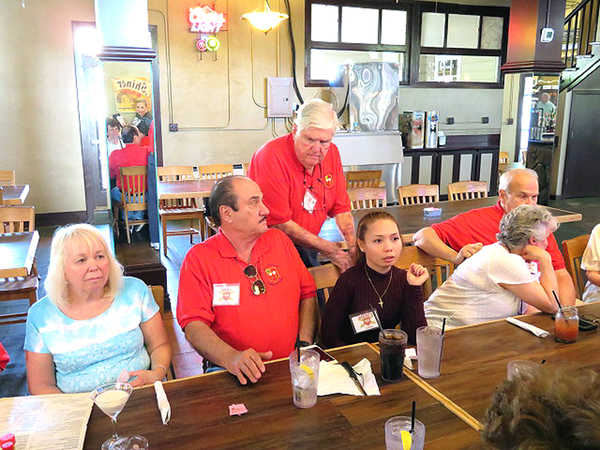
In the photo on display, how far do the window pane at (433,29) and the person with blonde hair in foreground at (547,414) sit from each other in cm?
892

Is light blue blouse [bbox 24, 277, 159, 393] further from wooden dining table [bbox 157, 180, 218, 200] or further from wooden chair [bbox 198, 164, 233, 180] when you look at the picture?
wooden chair [bbox 198, 164, 233, 180]

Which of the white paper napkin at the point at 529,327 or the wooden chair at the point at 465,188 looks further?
the wooden chair at the point at 465,188

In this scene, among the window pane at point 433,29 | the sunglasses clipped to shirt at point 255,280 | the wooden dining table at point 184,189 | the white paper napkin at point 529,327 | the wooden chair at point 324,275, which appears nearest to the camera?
the white paper napkin at point 529,327

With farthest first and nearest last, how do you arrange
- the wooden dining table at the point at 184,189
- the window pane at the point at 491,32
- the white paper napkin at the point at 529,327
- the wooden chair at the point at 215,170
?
the window pane at the point at 491,32 < the wooden chair at the point at 215,170 < the wooden dining table at the point at 184,189 < the white paper napkin at the point at 529,327

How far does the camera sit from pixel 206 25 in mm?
7461

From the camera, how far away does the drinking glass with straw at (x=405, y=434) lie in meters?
1.26

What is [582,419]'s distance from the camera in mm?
611

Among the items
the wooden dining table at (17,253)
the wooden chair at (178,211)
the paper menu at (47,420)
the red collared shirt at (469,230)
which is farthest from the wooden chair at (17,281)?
the red collared shirt at (469,230)

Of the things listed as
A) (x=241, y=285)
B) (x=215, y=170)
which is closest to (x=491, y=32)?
(x=215, y=170)

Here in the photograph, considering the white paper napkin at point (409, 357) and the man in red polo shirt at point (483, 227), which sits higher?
the man in red polo shirt at point (483, 227)

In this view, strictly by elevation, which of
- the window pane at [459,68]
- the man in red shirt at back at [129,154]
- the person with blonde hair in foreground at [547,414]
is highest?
the window pane at [459,68]

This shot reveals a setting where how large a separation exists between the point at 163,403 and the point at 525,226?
1.65m

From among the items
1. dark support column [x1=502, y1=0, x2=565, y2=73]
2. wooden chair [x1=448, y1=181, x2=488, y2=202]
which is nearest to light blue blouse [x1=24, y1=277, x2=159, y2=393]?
wooden chair [x1=448, y1=181, x2=488, y2=202]

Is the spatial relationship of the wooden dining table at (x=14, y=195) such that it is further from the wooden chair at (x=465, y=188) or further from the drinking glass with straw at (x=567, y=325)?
the drinking glass with straw at (x=567, y=325)
